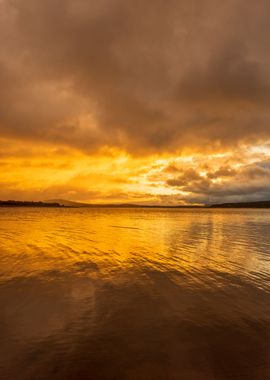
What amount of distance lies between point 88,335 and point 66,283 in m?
5.86

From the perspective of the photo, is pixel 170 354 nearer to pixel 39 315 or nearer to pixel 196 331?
pixel 196 331

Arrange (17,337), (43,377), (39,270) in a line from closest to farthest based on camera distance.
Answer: (43,377) < (17,337) < (39,270)

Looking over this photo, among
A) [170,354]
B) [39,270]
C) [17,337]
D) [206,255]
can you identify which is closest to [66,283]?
[39,270]

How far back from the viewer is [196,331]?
29.0ft

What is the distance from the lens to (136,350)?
7.61m

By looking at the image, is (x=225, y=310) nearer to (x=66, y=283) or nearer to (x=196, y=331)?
(x=196, y=331)

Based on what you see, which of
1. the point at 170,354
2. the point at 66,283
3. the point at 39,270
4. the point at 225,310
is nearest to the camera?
the point at 170,354

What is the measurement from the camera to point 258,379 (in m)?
6.39

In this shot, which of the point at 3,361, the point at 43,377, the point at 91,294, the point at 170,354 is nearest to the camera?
the point at 43,377

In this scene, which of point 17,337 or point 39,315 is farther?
point 39,315

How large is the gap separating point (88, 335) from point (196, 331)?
363cm

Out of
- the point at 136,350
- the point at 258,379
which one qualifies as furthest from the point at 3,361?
the point at 258,379

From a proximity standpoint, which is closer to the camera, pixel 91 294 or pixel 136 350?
pixel 136 350

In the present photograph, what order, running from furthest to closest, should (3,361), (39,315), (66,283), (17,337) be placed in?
(66,283) < (39,315) < (17,337) < (3,361)
